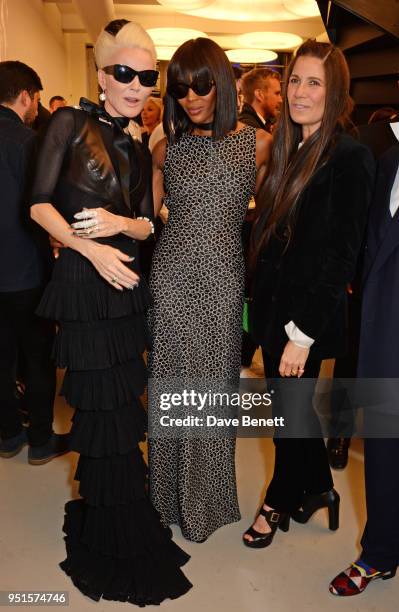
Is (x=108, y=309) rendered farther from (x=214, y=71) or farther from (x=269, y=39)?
(x=269, y=39)

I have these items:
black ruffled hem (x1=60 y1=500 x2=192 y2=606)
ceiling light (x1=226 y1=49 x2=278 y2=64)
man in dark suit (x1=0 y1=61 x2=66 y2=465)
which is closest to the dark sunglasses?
man in dark suit (x1=0 y1=61 x2=66 y2=465)

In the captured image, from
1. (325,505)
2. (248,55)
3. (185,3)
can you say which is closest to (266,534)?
→ (325,505)

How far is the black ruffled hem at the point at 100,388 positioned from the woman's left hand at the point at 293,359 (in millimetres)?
470

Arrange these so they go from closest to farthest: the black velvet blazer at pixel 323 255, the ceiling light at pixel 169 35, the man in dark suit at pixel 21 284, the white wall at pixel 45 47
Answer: the black velvet blazer at pixel 323 255 < the man in dark suit at pixel 21 284 < the white wall at pixel 45 47 < the ceiling light at pixel 169 35

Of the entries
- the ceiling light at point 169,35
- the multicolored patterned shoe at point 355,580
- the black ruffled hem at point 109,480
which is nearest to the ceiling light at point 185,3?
the ceiling light at point 169,35

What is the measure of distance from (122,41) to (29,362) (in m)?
1.50

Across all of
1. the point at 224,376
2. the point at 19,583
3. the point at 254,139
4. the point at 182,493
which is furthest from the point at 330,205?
the point at 19,583

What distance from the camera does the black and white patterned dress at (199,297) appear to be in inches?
70.1

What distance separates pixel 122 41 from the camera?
149 cm

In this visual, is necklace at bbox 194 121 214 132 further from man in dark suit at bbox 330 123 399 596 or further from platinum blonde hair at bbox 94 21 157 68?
man in dark suit at bbox 330 123 399 596

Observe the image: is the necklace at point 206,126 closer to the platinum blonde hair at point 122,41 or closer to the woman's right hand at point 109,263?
the platinum blonde hair at point 122,41

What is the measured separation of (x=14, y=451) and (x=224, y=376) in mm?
1242

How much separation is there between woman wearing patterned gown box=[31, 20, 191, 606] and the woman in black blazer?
1.31 feet

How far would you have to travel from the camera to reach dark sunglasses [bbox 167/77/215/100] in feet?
5.49
